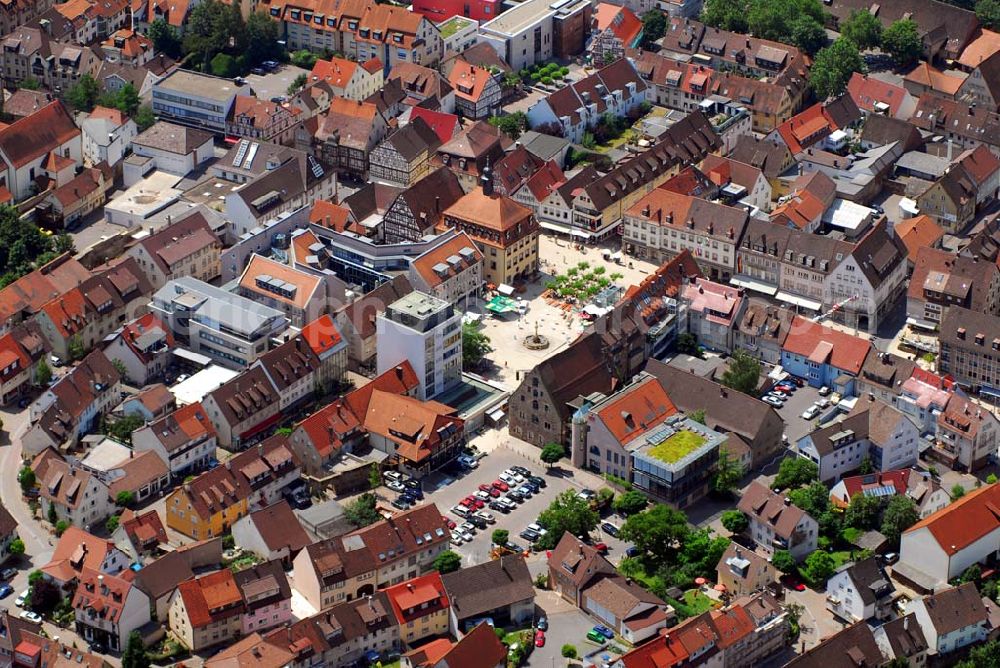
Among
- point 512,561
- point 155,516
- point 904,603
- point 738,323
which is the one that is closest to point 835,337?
point 738,323

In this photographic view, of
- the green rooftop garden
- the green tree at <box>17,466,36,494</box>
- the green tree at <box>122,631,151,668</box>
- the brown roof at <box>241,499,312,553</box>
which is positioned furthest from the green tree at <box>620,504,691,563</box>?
the green tree at <box>17,466,36,494</box>

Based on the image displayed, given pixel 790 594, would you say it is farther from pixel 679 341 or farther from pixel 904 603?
pixel 679 341

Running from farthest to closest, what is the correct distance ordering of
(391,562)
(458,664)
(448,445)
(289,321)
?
(289,321) < (448,445) < (391,562) < (458,664)

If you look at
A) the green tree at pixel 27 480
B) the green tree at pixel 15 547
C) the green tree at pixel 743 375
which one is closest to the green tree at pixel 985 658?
the green tree at pixel 743 375

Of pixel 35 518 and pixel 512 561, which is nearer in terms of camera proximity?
pixel 512 561

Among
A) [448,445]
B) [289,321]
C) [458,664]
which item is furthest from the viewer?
[289,321]

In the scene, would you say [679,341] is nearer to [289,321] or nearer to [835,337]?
[835,337]
